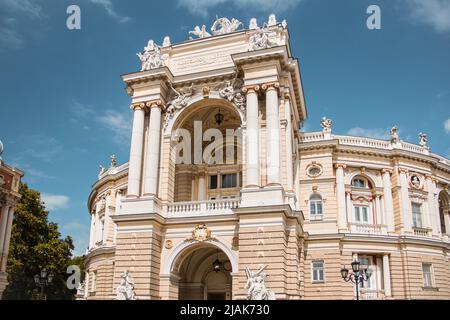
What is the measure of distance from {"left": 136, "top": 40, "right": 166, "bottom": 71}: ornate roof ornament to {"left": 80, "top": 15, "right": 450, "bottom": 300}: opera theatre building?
90 mm

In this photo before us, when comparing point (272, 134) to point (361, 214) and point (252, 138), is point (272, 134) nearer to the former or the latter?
point (252, 138)

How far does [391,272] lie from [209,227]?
49.0 ft

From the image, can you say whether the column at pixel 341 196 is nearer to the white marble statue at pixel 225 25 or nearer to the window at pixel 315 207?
the window at pixel 315 207

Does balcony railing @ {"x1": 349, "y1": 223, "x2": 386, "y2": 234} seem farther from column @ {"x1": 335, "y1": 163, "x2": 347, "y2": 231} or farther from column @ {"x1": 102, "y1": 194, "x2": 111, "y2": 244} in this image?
column @ {"x1": 102, "y1": 194, "x2": 111, "y2": 244}

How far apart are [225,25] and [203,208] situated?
38.6ft

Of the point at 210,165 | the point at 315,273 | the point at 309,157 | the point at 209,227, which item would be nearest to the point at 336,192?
the point at 309,157

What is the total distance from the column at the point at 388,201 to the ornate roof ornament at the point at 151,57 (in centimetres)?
1801

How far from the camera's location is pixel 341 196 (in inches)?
1294

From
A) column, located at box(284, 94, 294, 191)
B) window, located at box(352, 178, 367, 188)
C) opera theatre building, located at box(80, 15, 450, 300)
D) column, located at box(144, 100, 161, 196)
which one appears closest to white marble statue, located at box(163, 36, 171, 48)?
opera theatre building, located at box(80, 15, 450, 300)

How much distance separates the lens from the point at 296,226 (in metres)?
23.8

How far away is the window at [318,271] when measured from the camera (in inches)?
1199

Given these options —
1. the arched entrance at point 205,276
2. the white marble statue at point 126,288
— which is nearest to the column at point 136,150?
the white marble statue at point 126,288

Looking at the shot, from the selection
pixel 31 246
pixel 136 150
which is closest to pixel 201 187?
pixel 136 150
